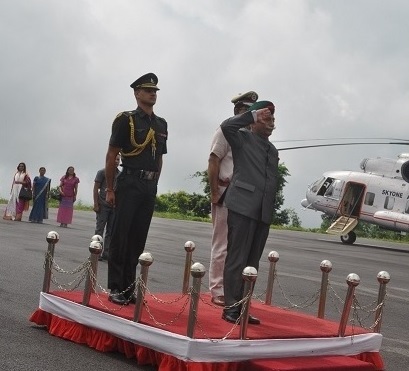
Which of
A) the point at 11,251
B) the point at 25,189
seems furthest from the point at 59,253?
the point at 25,189

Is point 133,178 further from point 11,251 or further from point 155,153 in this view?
point 11,251

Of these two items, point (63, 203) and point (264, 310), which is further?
point (63, 203)

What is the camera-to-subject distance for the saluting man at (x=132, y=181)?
8102mm

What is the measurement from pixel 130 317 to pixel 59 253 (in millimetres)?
9196

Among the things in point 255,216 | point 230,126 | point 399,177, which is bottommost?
point 255,216

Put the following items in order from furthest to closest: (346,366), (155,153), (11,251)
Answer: (11,251) < (155,153) < (346,366)

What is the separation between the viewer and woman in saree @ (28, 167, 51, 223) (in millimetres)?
27469

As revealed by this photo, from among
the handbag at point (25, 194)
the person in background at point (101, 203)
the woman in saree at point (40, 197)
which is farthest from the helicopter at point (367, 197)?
the person in background at point (101, 203)

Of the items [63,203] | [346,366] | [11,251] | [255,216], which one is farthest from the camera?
[63,203]

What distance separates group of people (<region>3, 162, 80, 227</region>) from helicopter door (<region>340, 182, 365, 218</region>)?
13155 millimetres

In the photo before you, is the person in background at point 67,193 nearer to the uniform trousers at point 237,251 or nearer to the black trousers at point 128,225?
the black trousers at point 128,225

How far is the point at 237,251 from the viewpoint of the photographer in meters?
7.61

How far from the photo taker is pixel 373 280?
57.2 feet

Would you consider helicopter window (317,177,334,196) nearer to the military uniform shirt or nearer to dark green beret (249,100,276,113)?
the military uniform shirt
